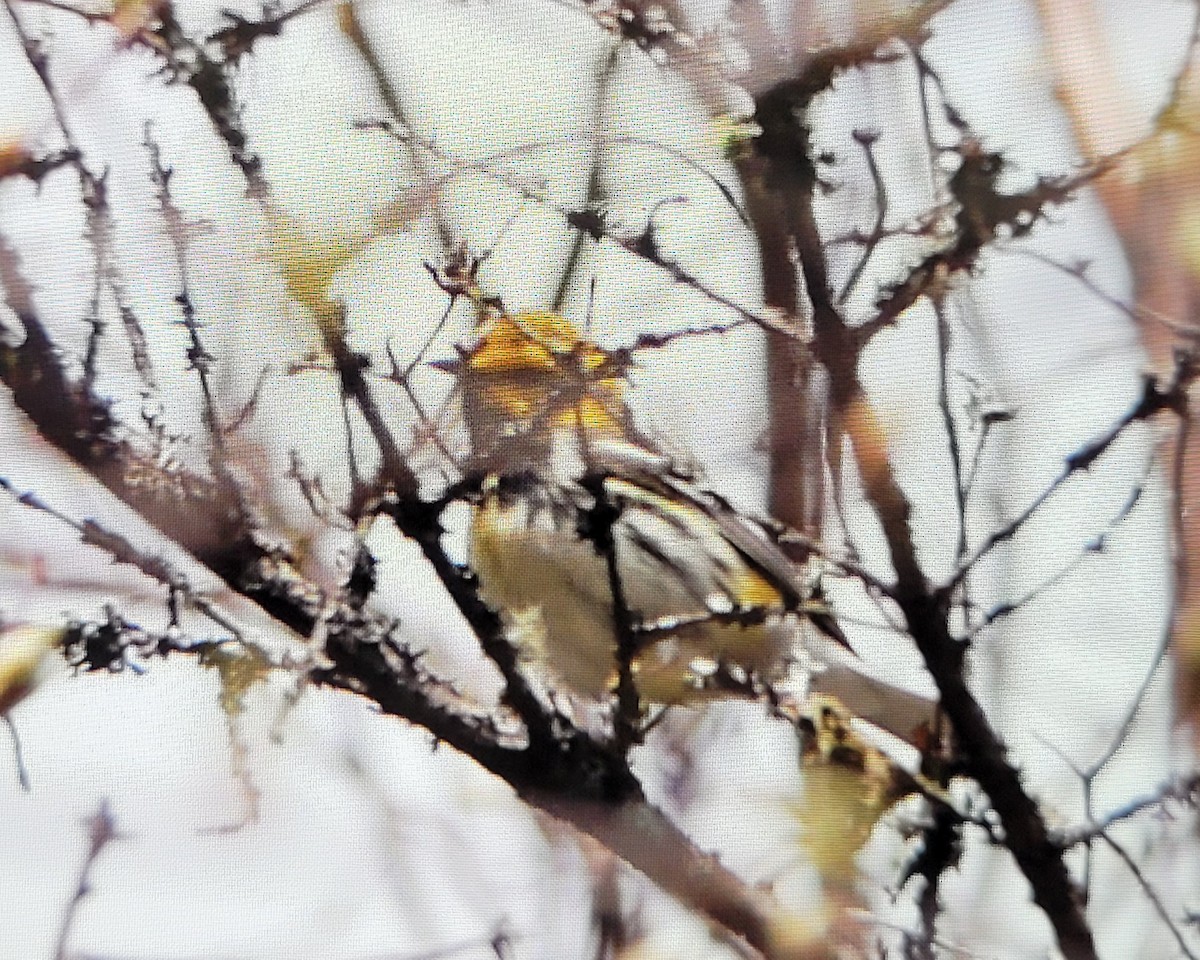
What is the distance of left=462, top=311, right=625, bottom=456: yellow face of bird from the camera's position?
519 mm

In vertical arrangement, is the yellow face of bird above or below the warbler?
above

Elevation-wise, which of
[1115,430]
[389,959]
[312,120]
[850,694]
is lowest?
[389,959]

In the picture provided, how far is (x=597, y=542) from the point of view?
52 cm

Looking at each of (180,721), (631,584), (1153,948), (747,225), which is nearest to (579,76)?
(747,225)

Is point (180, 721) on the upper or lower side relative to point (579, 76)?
lower

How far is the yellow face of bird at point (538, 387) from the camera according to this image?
1.70ft

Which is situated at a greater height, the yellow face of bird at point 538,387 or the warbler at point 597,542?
the yellow face of bird at point 538,387

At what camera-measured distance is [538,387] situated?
52 centimetres

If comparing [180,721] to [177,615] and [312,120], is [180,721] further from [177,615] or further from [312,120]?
[312,120]

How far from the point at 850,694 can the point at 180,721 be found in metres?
0.30

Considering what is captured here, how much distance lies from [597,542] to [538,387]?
0.07 m

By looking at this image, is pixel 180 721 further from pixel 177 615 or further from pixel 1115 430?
pixel 1115 430

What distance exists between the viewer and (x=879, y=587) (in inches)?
20.0

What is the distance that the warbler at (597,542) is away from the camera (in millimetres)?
516
